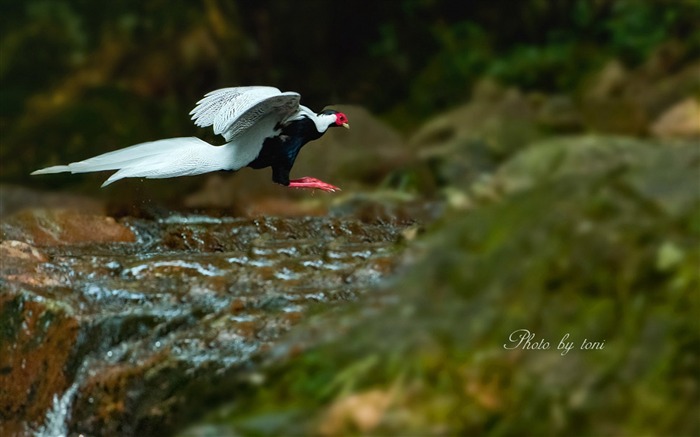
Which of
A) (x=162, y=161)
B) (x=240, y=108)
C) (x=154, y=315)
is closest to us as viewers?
(x=240, y=108)

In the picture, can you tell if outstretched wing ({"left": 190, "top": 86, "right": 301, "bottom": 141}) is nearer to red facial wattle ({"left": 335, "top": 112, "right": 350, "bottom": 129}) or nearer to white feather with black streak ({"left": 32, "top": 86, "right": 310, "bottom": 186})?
white feather with black streak ({"left": 32, "top": 86, "right": 310, "bottom": 186})

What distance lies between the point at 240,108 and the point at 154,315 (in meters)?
0.98

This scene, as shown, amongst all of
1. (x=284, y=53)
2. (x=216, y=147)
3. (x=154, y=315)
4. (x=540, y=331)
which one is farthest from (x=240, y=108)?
(x=284, y=53)

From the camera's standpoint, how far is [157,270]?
14.8 feet

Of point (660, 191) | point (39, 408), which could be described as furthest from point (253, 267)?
point (660, 191)

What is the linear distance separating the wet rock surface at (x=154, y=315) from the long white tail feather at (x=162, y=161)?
55cm

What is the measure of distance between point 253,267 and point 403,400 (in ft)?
5.85

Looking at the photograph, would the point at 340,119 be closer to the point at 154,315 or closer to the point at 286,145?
the point at 286,145

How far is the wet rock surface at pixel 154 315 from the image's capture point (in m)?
3.59

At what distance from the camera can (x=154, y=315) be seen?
156 inches

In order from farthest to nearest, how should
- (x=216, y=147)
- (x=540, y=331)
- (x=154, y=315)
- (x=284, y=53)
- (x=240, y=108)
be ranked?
(x=284, y=53), (x=154, y=315), (x=216, y=147), (x=240, y=108), (x=540, y=331)

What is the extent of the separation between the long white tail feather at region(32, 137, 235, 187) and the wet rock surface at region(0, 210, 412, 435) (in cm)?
55

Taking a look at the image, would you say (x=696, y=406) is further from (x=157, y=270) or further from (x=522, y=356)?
(x=157, y=270)

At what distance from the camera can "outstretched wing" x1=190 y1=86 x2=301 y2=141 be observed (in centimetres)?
337
